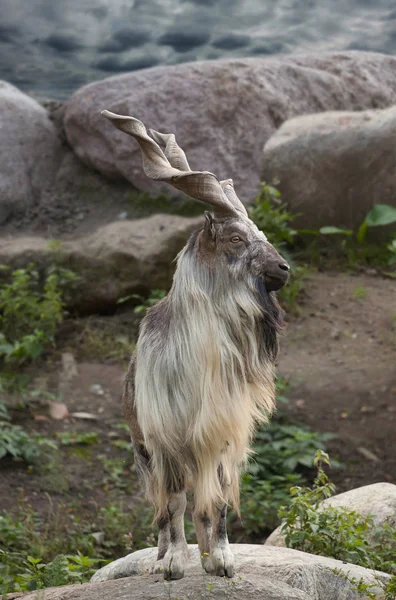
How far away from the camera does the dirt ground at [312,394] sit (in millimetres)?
6156

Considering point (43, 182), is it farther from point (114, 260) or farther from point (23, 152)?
point (114, 260)

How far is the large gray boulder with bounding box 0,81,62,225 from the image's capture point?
9398 millimetres

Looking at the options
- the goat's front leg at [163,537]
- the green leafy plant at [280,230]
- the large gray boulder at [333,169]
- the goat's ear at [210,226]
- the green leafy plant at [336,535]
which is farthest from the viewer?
the large gray boulder at [333,169]

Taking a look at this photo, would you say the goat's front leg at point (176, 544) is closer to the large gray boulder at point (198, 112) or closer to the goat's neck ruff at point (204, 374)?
the goat's neck ruff at point (204, 374)

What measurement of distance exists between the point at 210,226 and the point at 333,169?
243 inches

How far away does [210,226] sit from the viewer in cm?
328

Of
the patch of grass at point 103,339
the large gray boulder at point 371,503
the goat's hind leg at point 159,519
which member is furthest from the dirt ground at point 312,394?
the goat's hind leg at point 159,519

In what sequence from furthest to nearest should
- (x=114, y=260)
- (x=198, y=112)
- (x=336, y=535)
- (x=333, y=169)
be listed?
(x=198, y=112)
(x=333, y=169)
(x=114, y=260)
(x=336, y=535)

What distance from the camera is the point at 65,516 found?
5.71m

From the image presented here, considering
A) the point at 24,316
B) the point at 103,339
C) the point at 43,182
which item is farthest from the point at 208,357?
the point at 43,182

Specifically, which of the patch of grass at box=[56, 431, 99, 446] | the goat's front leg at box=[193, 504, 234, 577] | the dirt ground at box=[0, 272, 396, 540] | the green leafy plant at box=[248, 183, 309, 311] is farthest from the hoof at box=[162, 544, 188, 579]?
the green leafy plant at box=[248, 183, 309, 311]

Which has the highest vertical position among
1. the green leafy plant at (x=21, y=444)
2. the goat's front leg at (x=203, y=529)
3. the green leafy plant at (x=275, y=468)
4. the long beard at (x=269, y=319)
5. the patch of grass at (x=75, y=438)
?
the long beard at (x=269, y=319)

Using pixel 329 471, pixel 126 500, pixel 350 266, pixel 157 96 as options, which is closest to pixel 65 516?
pixel 126 500

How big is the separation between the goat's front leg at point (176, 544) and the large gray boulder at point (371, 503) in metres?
1.17
